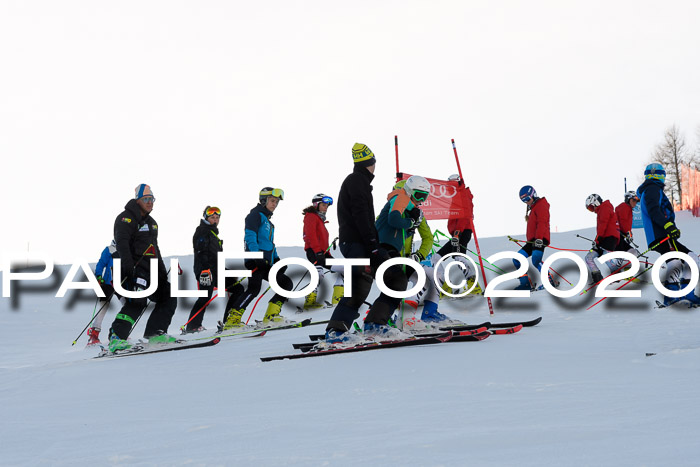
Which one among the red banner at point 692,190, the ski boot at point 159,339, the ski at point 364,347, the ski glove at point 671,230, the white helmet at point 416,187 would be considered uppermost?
the red banner at point 692,190

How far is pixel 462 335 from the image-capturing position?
6539mm

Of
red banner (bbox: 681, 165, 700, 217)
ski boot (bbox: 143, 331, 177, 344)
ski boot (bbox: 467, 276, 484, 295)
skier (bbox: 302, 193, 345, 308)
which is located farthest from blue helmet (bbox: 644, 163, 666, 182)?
red banner (bbox: 681, 165, 700, 217)

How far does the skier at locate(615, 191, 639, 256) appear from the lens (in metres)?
13.6

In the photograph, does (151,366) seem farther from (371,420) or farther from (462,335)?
(371,420)

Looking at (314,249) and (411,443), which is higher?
(314,249)

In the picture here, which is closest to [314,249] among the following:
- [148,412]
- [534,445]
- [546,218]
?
[546,218]

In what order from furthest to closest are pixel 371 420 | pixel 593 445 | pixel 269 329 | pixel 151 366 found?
pixel 269 329
pixel 151 366
pixel 371 420
pixel 593 445

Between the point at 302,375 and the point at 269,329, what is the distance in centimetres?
407

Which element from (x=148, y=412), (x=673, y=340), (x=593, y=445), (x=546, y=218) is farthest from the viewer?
(x=546, y=218)

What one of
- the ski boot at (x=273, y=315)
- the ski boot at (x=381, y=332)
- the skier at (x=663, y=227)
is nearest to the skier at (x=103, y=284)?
the ski boot at (x=273, y=315)

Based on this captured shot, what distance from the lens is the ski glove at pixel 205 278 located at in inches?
404

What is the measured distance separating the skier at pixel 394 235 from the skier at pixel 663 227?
3.48 metres

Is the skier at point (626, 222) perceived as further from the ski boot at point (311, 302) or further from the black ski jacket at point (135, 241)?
the black ski jacket at point (135, 241)

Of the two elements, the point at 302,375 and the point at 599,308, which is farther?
the point at 599,308
